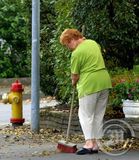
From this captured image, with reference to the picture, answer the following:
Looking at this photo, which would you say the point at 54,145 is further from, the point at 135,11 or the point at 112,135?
the point at 135,11

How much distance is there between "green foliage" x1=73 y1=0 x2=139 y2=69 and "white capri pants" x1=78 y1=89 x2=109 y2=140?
5.95 feet

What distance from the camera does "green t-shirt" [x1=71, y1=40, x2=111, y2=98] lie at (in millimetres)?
8305

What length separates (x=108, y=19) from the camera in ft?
32.7

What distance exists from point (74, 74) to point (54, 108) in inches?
144

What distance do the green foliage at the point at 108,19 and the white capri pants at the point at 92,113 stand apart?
1.81 meters

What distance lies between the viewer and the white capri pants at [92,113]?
8320 millimetres

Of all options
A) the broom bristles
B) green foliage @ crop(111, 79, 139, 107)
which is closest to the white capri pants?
the broom bristles

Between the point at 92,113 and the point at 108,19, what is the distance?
84.7 inches

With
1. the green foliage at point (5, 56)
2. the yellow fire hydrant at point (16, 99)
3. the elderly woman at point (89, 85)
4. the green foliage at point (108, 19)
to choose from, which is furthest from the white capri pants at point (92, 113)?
the green foliage at point (5, 56)

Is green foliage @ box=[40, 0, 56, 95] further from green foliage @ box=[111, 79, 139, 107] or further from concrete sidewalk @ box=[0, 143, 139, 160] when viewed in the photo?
concrete sidewalk @ box=[0, 143, 139, 160]

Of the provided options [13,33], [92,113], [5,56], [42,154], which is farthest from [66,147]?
[5,56]

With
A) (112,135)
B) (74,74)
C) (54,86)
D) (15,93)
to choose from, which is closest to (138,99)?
(112,135)

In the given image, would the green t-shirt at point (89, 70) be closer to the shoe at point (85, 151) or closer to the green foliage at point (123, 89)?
the shoe at point (85, 151)

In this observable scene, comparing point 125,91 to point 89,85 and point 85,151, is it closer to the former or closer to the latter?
point 89,85
